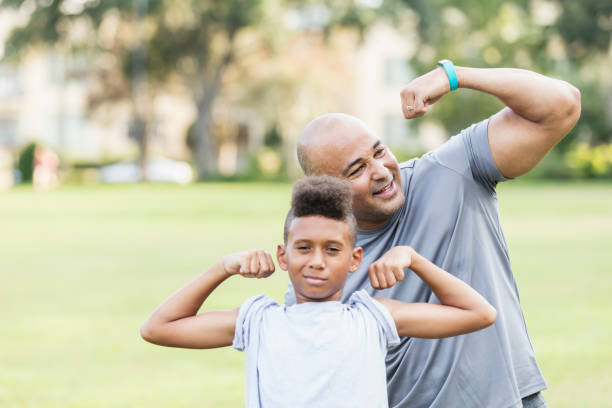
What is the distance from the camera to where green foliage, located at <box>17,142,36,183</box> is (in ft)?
135

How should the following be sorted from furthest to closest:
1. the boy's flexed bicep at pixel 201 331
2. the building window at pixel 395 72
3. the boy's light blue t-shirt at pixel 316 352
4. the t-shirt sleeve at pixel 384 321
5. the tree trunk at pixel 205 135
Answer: the building window at pixel 395 72 < the tree trunk at pixel 205 135 < the boy's flexed bicep at pixel 201 331 < the t-shirt sleeve at pixel 384 321 < the boy's light blue t-shirt at pixel 316 352

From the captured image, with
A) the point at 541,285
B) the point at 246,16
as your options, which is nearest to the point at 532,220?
the point at 541,285

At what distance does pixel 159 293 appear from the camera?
34.0ft

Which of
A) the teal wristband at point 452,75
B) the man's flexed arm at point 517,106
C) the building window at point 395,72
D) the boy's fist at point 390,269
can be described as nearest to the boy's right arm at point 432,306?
the boy's fist at point 390,269

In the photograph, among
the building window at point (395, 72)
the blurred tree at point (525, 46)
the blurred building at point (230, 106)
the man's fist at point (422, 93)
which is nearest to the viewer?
the man's fist at point (422, 93)

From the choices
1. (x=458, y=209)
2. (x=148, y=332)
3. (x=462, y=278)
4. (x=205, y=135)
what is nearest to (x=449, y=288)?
(x=462, y=278)

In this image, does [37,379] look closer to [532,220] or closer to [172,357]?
[172,357]

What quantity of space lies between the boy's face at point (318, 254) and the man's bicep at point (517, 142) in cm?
82

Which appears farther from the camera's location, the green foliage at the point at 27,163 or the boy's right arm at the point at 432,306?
Result: the green foliage at the point at 27,163

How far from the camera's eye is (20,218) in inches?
868

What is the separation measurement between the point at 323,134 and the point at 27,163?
40.1 meters

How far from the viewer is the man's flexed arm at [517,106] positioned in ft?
10.6

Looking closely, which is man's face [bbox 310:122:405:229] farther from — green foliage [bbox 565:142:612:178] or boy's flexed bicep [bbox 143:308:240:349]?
green foliage [bbox 565:142:612:178]

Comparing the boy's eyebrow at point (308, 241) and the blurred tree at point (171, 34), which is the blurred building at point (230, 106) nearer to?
the blurred tree at point (171, 34)
